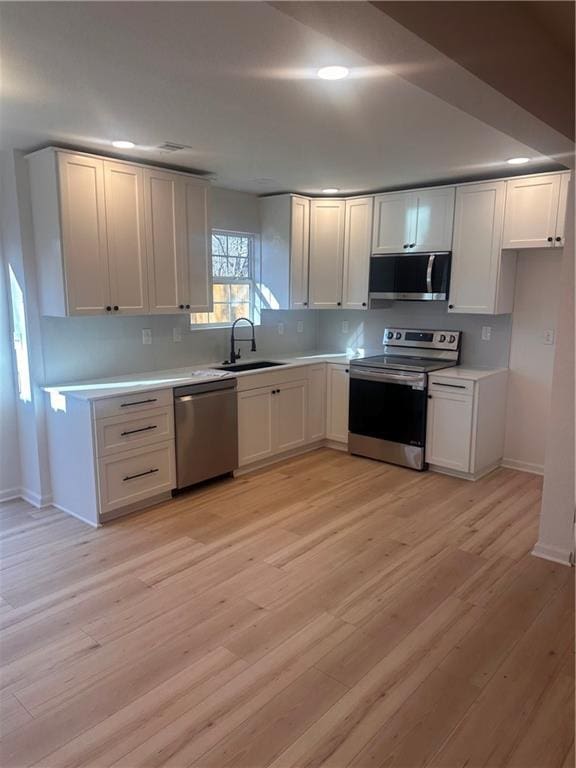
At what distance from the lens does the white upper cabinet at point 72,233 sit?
11.1ft

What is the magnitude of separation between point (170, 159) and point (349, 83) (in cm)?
181

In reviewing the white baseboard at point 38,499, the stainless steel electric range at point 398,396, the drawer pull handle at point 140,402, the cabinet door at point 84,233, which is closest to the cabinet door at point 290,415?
the stainless steel electric range at point 398,396

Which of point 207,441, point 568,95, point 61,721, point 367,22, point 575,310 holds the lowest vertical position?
point 61,721

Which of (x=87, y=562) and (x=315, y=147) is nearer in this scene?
(x=87, y=562)

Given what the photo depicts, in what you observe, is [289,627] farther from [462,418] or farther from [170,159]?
[170,159]

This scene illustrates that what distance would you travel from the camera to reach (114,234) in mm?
3648

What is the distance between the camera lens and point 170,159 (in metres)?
3.73

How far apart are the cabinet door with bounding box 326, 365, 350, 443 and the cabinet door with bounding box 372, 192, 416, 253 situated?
1.18m

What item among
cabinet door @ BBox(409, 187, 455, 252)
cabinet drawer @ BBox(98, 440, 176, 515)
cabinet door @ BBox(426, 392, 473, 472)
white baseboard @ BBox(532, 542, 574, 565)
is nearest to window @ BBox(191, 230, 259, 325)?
cabinet drawer @ BBox(98, 440, 176, 515)

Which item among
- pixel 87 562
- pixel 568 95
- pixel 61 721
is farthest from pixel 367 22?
pixel 87 562

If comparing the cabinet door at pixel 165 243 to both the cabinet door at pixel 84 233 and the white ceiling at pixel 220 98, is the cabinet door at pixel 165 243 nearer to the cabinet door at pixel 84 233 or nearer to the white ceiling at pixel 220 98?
the white ceiling at pixel 220 98

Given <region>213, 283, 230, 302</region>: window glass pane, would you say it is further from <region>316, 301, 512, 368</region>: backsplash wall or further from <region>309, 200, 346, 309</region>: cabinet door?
<region>316, 301, 512, 368</region>: backsplash wall

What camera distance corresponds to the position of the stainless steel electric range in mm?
4484

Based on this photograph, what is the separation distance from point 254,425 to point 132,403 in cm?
121
